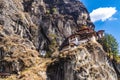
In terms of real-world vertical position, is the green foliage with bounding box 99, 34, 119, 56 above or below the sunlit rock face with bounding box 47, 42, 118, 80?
above

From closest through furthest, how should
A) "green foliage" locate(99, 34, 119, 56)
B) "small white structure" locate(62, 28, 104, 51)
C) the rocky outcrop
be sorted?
"small white structure" locate(62, 28, 104, 51)
"green foliage" locate(99, 34, 119, 56)
the rocky outcrop

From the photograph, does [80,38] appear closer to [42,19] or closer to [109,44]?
[109,44]

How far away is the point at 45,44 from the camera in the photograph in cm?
13362

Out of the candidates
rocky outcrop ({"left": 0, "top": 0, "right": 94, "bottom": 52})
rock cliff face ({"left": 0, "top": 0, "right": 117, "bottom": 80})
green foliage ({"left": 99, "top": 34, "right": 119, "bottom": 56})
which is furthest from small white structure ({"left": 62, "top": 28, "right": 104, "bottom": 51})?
rocky outcrop ({"left": 0, "top": 0, "right": 94, "bottom": 52})

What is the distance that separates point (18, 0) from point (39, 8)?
13226 millimetres

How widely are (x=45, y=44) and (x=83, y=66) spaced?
4830cm

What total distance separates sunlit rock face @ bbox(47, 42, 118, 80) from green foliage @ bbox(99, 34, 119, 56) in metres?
13.8

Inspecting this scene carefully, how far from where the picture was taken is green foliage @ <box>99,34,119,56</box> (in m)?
111

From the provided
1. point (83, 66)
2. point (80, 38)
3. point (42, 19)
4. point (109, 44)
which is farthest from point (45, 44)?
point (83, 66)

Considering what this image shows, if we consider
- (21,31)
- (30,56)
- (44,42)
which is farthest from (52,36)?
(30,56)

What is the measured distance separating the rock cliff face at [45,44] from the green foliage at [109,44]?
1423cm

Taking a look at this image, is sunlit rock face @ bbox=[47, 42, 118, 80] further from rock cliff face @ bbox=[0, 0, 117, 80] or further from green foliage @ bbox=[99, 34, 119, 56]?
green foliage @ bbox=[99, 34, 119, 56]

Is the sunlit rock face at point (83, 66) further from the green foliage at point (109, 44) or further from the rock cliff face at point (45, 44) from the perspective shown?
the green foliage at point (109, 44)

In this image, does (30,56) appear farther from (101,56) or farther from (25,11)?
(25,11)
